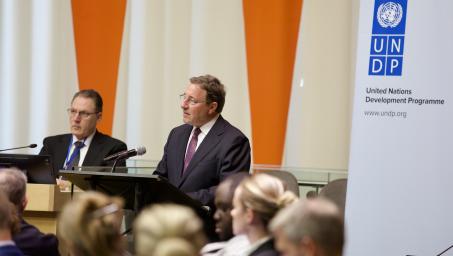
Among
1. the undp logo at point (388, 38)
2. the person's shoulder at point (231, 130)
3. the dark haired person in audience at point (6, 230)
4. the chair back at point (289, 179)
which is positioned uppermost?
the undp logo at point (388, 38)

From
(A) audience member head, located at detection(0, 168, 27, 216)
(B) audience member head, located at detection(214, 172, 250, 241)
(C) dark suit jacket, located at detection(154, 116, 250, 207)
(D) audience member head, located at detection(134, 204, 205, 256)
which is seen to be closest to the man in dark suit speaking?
(C) dark suit jacket, located at detection(154, 116, 250, 207)

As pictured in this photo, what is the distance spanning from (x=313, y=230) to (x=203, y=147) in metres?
3.09

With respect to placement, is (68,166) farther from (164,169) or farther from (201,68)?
(201,68)

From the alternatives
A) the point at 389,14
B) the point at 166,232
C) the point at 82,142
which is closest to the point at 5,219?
the point at 166,232

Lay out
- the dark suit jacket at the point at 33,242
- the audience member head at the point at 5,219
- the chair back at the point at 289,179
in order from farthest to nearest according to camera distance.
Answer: the chair back at the point at 289,179 < the dark suit jacket at the point at 33,242 < the audience member head at the point at 5,219

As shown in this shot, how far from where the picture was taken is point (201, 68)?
24.6ft

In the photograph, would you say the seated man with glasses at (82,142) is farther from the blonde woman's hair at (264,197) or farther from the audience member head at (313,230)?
the audience member head at (313,230)

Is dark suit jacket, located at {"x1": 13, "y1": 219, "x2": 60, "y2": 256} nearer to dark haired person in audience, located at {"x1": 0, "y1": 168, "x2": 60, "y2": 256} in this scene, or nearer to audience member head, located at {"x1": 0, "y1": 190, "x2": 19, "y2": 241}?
dark haired person in audience, located at {"x1": 0, "y1": 168, "x2": 60, "y2": 256}

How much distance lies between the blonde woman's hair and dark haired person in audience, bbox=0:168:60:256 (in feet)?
3.56

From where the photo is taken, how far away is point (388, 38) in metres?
4.88

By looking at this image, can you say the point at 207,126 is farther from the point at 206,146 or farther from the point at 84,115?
the point at 84,115

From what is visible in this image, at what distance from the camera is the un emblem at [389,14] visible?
4.85 meters

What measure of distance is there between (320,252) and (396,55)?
2.89 m

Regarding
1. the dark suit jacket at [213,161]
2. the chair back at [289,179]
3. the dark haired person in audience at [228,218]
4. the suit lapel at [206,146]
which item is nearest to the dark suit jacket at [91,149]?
the dark suit jacket at [213,161]
